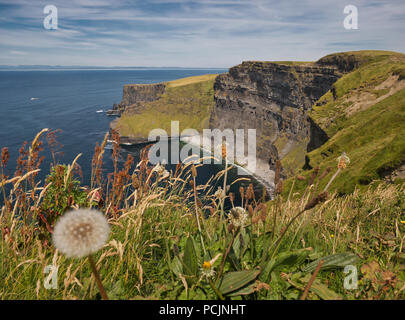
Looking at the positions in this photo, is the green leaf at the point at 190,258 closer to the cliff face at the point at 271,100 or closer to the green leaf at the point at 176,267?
the green leaf at the point at 176,267

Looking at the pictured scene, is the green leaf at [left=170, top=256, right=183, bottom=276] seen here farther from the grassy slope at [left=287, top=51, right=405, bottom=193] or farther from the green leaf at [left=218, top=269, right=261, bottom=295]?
the grassy slope at [left=287, top=51, right=405, bottom=193]

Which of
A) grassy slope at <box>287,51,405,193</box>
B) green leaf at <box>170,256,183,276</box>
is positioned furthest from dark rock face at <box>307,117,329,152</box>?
green leaf at <box>170,256,183,276</box>

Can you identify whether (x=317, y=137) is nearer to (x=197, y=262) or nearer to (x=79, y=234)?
(x=197, y=262)

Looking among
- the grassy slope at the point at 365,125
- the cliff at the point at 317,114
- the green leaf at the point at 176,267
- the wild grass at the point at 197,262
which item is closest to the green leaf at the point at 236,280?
the wild grass at the point at 197,262

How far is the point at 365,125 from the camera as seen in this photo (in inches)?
2029

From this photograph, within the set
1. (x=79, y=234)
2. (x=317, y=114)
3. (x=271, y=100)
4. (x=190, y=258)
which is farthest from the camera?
(x=271, y=100)

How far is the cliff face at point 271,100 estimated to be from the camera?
12494 centimetres

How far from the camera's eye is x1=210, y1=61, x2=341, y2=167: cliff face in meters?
125

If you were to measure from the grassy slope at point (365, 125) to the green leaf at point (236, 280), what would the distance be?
5.64 m

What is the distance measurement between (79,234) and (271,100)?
162m

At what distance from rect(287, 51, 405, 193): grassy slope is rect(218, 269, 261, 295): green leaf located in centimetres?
564

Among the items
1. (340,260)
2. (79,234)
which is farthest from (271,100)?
(79,234)

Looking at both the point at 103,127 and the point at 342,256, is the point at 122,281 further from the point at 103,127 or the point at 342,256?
the point at 103,127
